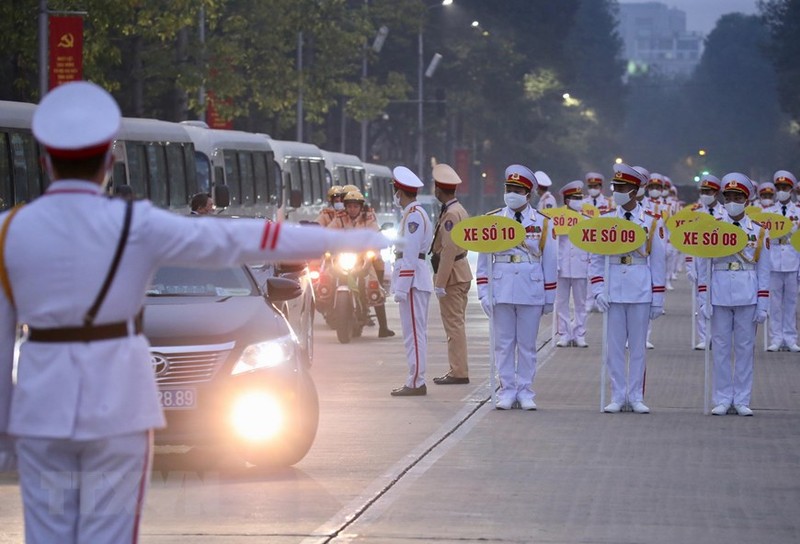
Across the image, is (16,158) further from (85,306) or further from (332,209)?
(85,306)

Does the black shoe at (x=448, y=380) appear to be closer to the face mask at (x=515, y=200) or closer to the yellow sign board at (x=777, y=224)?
the face mask at (x=515, y=200)

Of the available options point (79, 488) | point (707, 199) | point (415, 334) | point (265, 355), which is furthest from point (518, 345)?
point (79, 488)

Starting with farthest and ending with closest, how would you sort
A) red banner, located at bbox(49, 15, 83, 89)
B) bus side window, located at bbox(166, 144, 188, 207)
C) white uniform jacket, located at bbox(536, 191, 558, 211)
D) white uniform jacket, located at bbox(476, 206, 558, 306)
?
bus side window, located at bbox(166, 144, 188, 207), red banner, located at bbox(49, 15, 83, 89), white uniform jacket, located at bbox(536, 191, 558, 211), white uniform jacket, located at bbox(476, 206, 558, 306)

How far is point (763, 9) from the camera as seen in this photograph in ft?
406

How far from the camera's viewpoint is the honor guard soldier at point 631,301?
1471 cm

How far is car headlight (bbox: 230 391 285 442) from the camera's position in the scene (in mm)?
11008

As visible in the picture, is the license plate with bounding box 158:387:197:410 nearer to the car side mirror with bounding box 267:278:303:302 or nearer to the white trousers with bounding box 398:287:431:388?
the car side mirror with bounding box 267:278:303:302

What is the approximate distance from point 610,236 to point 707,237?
0.78 m

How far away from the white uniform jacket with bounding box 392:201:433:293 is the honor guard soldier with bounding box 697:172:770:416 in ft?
8.22

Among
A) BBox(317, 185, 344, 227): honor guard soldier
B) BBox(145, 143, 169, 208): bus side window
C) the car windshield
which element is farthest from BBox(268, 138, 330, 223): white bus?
the car windshield

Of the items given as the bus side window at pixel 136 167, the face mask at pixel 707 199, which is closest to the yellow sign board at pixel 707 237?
the face mask at pixel 707 199

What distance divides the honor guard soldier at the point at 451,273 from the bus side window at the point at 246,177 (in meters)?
22.9

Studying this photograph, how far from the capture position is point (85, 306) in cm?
564

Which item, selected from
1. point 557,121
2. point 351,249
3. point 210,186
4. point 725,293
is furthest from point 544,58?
point 351,249
